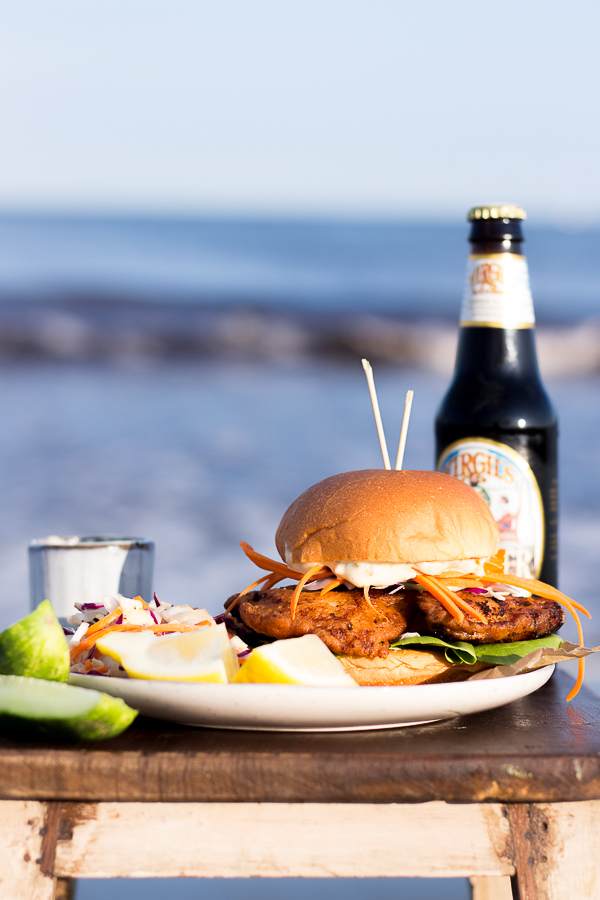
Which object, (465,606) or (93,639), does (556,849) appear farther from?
(93,639)

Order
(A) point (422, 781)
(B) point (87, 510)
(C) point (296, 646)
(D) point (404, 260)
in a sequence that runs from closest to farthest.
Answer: (A) point (422, 781), (C) point (296, 646), (B) point (87, 510), (D) point (404, 260)

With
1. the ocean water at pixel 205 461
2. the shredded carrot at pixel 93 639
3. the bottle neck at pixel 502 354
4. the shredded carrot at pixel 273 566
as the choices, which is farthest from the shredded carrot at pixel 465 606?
the ocean water at pixel 205 461

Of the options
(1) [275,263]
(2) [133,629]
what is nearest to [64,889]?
(2) [133,629]

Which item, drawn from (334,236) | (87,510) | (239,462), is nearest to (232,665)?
(87,510)

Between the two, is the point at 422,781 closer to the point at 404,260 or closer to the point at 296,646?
the point at 296,646

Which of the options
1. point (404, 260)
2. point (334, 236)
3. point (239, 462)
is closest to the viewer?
point (239, 462)

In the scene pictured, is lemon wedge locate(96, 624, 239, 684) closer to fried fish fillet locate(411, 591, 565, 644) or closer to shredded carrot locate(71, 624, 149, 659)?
shredded carrot locate(71, 624, 149, 659)
